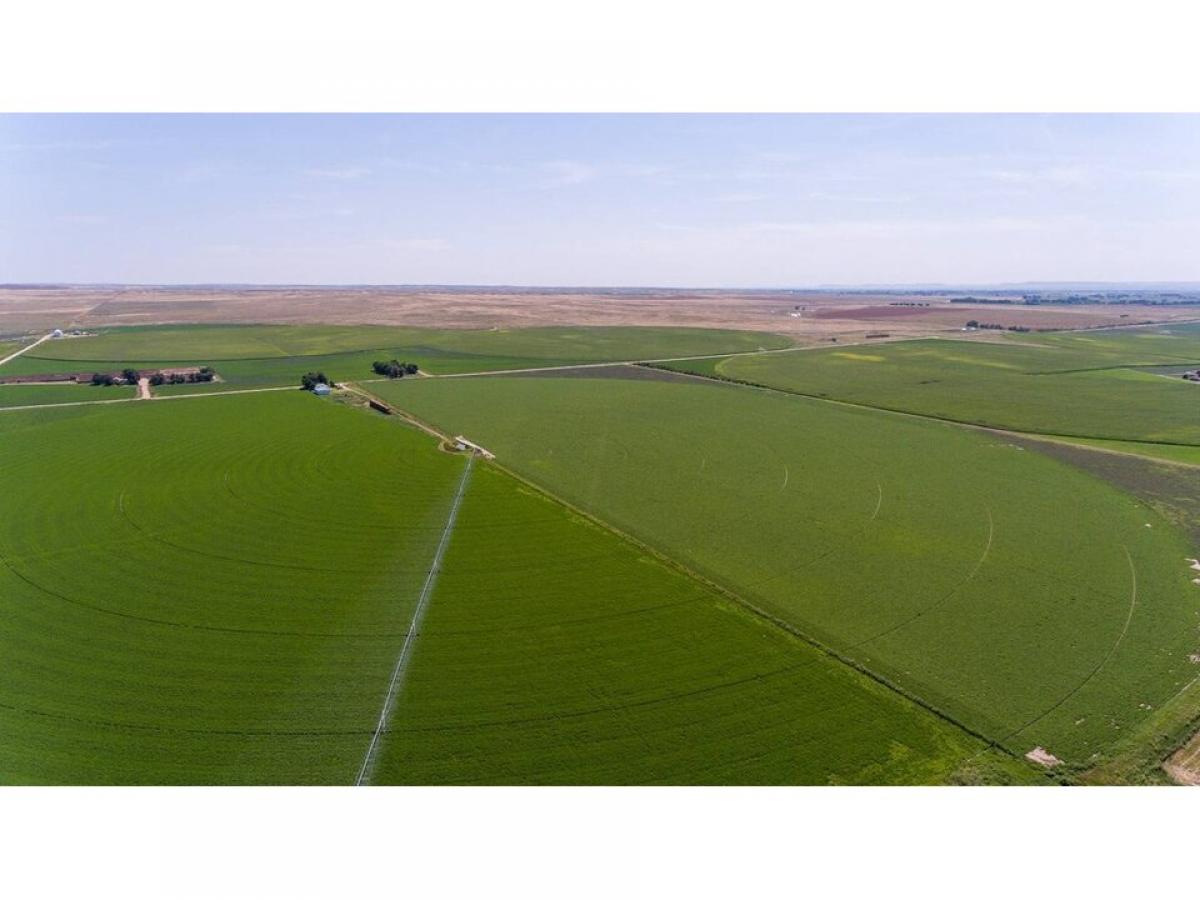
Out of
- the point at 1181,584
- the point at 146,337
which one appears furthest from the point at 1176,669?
the point at 146,337

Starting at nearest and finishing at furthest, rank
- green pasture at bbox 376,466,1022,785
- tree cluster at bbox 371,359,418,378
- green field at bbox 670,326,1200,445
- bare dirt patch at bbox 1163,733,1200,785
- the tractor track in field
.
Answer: bare dirt patch at bbox 1163,733,1200,785
green pasture at bbox 376,466,1022,785
the tractor track in field
green field at bbox 670,326,1200,445
tree cluster at bbox 371,359,418,378

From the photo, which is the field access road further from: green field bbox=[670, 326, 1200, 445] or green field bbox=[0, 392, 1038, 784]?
green field bbox=[670, 326, 1200, 445]

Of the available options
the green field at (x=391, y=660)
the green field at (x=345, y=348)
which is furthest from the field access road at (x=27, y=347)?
the green field at (x=391, y=660)

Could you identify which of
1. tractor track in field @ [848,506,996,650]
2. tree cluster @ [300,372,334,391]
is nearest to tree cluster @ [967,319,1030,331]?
tractor track in field @ [848,506,996,650]

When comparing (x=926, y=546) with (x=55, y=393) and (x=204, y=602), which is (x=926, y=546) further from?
(x=55, y=393)

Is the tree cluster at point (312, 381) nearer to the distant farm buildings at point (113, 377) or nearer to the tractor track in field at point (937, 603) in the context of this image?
the distant farm buildings at point (113, 377)

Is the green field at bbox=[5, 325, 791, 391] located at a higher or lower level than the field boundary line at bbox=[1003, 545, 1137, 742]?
higher
